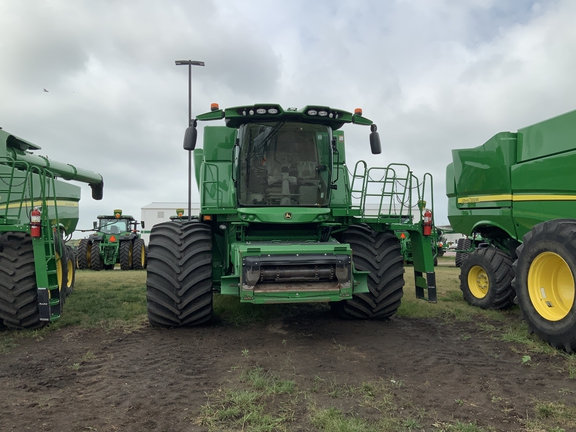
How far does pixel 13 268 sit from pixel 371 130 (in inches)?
193

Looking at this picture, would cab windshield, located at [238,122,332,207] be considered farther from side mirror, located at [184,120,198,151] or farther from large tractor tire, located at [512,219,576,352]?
large tractor tire, located at [512,219,576,352]

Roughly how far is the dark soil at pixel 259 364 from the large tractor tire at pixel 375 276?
0.56 feet

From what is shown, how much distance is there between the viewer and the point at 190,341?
17.0ft

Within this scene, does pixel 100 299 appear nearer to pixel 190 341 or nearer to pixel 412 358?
pixel 190 341

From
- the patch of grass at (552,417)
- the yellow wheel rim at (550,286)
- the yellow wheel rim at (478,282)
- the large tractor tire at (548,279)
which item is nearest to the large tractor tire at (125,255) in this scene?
the yellow wheel rim at (478,282)

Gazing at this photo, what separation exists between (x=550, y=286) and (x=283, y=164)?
11.4 ft

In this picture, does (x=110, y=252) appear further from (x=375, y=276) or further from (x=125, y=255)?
(x=375, y=276)

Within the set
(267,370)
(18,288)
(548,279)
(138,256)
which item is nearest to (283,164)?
(267,370)

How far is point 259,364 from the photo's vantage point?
14.1 feet

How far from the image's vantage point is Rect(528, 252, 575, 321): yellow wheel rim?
16.3ft

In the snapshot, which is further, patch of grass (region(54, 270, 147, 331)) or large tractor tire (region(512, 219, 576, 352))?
patch of grass (region(54, 270, 147, 331))

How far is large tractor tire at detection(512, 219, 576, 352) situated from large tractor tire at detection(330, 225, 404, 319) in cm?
140

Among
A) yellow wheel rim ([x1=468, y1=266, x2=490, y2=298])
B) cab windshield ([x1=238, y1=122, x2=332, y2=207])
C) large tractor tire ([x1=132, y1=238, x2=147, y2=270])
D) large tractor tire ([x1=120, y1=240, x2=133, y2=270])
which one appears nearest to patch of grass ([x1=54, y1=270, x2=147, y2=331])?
cab windshield ([x1=238, y1=122, x2=332, y2=207])

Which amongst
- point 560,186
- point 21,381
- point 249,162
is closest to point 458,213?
point 560,186
